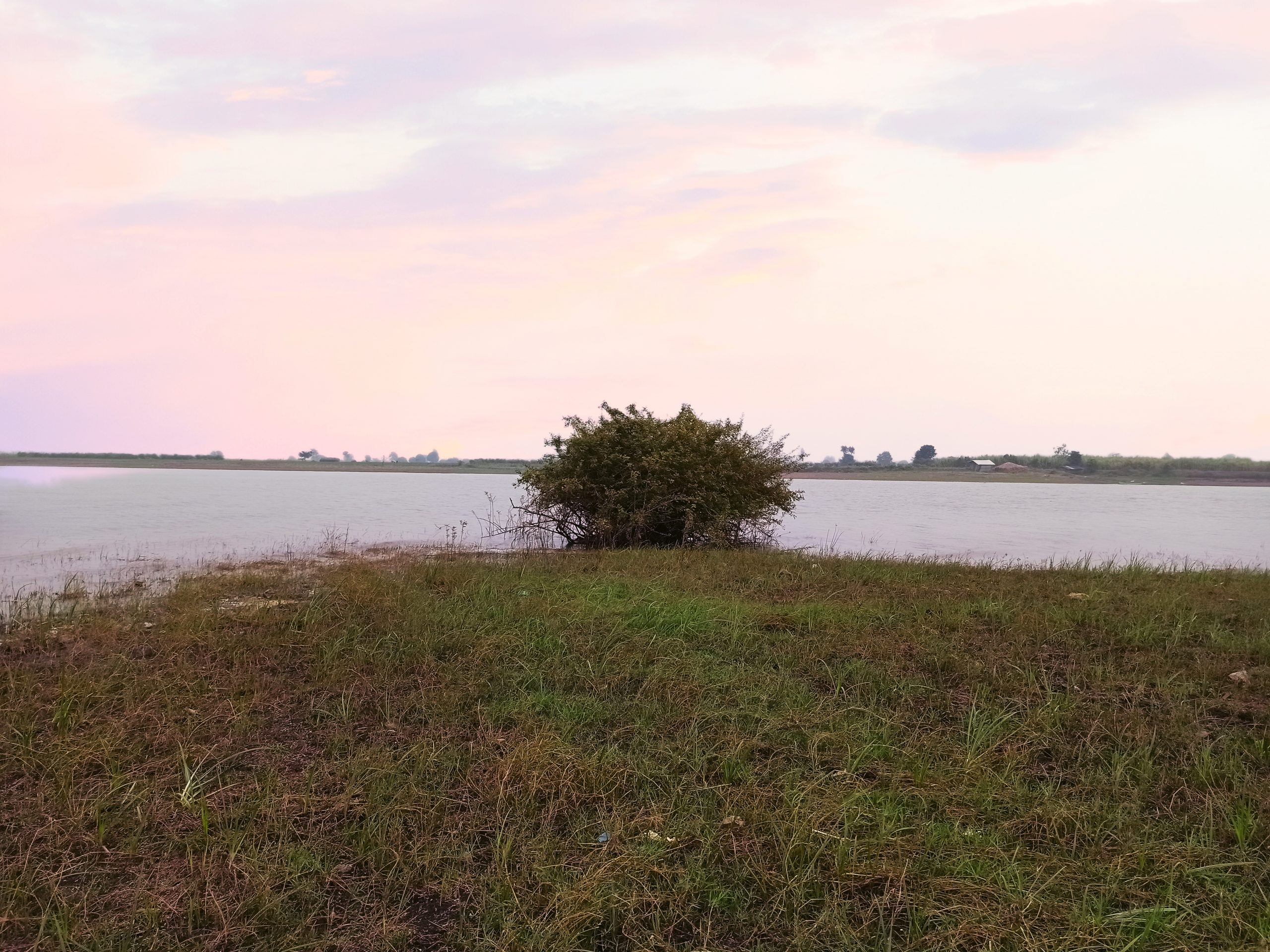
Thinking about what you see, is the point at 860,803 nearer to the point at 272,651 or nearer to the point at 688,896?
the point at 688,896

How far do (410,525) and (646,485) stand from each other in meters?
12.3

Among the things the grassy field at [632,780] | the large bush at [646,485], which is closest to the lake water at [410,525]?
the large bush at [646,485]

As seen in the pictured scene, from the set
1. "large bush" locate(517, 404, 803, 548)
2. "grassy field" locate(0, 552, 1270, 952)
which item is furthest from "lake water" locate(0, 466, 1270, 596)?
"grassy field" locate(0, 552, 1270, 952)

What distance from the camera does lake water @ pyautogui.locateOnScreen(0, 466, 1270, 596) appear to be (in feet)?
61.5

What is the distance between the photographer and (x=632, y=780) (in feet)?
16.3

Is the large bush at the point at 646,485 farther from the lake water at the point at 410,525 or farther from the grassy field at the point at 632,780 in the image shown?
the grassy field at the point at 632,780

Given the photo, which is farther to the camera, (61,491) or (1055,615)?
(61,491)

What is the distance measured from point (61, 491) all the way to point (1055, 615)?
1998 inches

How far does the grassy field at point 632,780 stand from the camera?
3.64 meters

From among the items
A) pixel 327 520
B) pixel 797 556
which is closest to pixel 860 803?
pixel 797 556

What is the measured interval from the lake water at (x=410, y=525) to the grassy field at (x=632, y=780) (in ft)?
31.4

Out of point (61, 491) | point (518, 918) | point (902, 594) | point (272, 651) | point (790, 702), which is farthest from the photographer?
point (61, 491)

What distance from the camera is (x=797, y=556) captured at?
1584 cm

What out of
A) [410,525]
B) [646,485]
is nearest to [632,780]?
[646,485]
